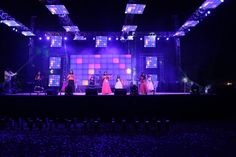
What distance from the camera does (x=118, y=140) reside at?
593cm

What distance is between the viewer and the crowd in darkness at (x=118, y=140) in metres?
4.89

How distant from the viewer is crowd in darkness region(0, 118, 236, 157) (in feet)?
16.0

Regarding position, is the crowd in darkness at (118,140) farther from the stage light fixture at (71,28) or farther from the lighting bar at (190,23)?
the stage light fixture at (71,28)

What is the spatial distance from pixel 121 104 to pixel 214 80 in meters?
9.55

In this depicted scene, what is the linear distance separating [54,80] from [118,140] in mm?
13061

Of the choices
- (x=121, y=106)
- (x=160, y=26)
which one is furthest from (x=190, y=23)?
(x=121, y=106)

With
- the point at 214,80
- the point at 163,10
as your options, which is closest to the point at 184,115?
the point at 163,10

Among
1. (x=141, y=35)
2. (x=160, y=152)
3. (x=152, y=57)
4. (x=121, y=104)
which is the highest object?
(x=141, y=35)

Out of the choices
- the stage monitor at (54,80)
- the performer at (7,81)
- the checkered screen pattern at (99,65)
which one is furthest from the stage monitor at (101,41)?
the performer at (7,81)

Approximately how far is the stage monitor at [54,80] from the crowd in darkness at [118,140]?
33.3 ft

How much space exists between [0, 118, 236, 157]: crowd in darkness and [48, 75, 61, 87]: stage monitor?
10.1m

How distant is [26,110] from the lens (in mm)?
8367

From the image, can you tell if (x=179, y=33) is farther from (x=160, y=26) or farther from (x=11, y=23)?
(x=11, y=23)

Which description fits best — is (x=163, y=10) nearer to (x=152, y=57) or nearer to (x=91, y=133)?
(x=152, y=57)
